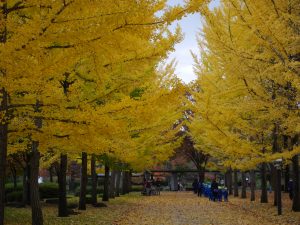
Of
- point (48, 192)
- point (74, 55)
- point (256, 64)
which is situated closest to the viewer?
point (74, 55)

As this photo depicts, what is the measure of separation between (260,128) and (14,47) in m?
10.5

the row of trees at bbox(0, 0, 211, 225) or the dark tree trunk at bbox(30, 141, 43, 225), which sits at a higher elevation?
the row of trees at bbox(0, 0, 211, 225)

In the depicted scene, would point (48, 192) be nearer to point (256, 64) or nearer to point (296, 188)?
point (296, 188)

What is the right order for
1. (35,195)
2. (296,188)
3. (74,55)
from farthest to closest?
(296,188) < (35,195) < (74,55)

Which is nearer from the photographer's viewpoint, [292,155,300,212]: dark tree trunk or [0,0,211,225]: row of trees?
[0,0,211,225]: row of trees

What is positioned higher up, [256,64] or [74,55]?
[256,64]

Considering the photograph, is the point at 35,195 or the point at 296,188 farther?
the point at 296,188

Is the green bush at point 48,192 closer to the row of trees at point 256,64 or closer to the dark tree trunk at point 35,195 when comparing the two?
the row of trees at point 256,64

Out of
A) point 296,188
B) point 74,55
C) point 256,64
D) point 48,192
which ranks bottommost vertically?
point 48,192

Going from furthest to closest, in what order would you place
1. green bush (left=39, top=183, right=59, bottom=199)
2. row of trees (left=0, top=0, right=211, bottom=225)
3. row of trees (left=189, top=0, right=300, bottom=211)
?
green bush (left=39, top=183, right=59, bottom=199) < row of trees (left=189, top=0, right=300, bottom=211) < row of trees (left=0, top=0, right=211, bottom=225)

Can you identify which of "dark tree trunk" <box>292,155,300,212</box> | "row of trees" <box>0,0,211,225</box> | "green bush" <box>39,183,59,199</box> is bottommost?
"green bush" <box>39,183,59,199</box>

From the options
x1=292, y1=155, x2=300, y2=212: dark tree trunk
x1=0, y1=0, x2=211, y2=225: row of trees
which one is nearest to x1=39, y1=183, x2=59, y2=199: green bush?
x1=292, y1=155, x2=300, y2=212: dark tree trunk

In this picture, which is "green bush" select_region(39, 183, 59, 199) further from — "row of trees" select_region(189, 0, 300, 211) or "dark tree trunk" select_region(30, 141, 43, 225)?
"dark tree trunk" select_region(30, 141, 43, 225)

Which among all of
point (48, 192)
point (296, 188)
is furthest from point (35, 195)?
point (48, 192)
